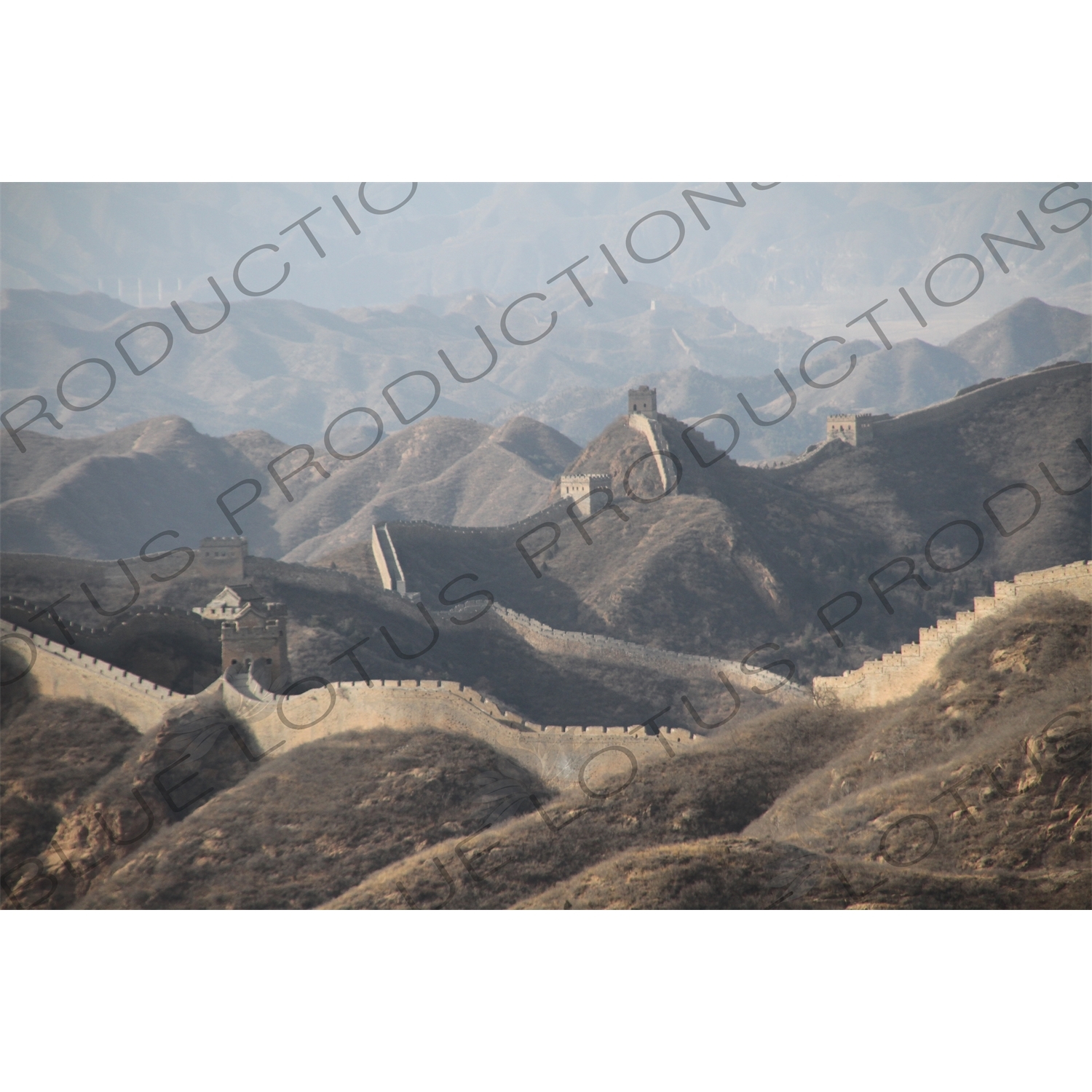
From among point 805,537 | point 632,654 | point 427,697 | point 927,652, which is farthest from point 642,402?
point 927,652

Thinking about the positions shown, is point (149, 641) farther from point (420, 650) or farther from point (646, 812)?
point (646, 812)

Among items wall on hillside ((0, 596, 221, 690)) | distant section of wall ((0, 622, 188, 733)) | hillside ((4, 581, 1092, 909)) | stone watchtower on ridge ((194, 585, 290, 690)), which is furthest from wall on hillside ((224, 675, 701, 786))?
wall on hillside ((0, 596, 221, 690))

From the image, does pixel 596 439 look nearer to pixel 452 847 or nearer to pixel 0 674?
pixel 0 674

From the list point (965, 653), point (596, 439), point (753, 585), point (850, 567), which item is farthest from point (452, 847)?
point (596, 439)

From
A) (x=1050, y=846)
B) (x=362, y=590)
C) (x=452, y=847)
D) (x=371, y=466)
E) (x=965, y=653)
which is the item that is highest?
(x=371, y=466)

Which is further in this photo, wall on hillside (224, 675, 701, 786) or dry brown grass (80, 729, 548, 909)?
wall on hillside (224, 675, 701, 786)

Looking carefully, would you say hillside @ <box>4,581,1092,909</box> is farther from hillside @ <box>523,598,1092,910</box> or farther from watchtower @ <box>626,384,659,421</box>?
watchtower @ <box>626,384,659,421</box>
